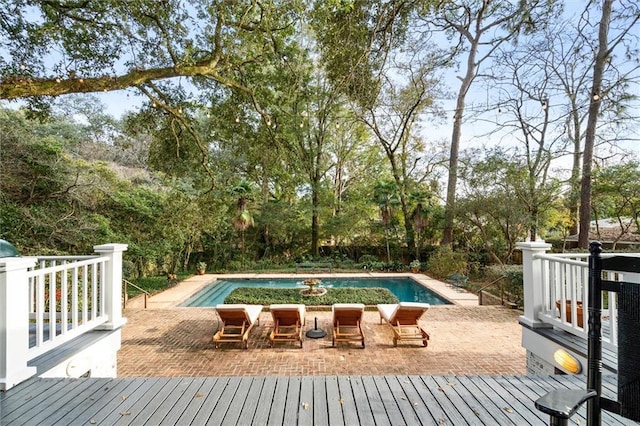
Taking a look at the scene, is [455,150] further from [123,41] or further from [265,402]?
[265,402]

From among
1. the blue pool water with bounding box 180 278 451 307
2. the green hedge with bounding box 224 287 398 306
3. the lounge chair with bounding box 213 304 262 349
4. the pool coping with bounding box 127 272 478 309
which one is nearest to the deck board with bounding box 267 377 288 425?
the lounge chair with bounding box 213 304 262 349

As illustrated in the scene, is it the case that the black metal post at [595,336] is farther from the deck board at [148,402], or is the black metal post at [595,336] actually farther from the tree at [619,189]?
the tree at [619,189]

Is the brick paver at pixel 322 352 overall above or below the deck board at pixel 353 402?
below

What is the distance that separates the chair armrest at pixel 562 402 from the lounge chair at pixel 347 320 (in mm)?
4463

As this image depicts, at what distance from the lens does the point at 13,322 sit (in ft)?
8.20

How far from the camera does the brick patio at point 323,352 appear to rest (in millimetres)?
4652

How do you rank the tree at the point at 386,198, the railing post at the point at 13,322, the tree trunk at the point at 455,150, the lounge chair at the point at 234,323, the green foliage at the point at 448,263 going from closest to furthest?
the railing post at the point at 13,322
the lounge chair at the point at 234,323
the green foliage at the point at 448,263
the tree trunk at the point at 455,150
the tree at the point at 386,198

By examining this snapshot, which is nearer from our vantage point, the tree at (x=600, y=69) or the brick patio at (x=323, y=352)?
the brick patio at (x=323, y=352)

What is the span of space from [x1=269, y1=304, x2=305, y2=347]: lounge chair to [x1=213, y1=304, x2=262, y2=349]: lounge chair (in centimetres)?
45

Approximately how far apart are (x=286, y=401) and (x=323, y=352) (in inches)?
122

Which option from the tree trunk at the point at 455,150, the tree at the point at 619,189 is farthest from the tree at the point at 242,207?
the tree at the point at 619,189

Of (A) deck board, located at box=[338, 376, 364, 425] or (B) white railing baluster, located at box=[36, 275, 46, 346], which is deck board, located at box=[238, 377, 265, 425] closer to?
(A) deck board, located at box=[338, 376, 364, 425]

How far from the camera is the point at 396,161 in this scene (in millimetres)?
17891

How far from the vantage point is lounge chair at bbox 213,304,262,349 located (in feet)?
18.4
